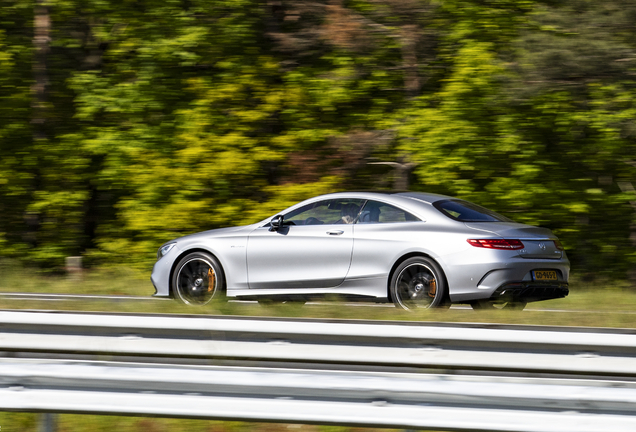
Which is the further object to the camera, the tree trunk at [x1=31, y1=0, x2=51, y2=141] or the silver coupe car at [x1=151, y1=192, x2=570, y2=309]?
the tree trunk at [x1=31, y1=0, x2=51, y2=141]

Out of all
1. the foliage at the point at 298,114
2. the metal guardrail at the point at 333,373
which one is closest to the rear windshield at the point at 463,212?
the metal guardrail at the point at 333,373

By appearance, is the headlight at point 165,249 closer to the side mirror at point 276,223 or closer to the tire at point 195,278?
the tire at point 195,278

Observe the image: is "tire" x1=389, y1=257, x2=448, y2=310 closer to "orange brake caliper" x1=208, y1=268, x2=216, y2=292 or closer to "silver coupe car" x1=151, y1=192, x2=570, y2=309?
"silver coupe car" x1=151, y1=192, x2=570, y2=309

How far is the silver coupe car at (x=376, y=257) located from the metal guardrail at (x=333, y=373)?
127 inches

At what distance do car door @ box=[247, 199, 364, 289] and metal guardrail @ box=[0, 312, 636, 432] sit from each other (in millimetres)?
3577

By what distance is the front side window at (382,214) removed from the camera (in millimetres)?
8320

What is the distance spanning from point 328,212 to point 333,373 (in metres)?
4.54

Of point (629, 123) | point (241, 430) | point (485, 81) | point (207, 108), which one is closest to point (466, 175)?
A: point (485, 81)

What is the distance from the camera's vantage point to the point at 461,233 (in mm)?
7836

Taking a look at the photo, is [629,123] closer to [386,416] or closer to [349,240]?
[349,240]

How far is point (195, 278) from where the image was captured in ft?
30.3

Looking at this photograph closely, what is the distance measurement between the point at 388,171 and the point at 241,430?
13.2 metres

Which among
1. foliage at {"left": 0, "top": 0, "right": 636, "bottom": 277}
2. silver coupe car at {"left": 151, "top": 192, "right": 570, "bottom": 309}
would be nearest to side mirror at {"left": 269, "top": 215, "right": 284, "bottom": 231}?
silver coupe car at {"left": 151, "top": 192, "right": 570, "bottom": 309}

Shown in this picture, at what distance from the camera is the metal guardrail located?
12.6 ft
